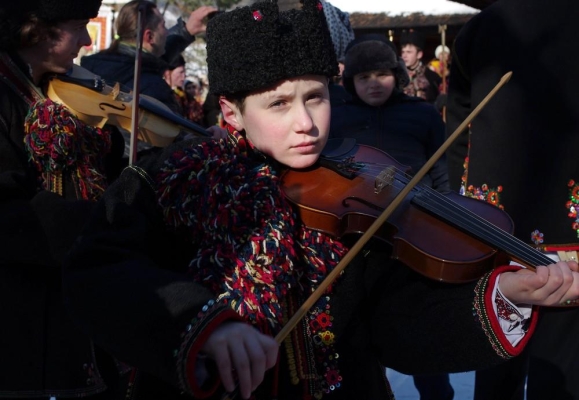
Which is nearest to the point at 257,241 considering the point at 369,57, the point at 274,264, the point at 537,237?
the point at 274,264

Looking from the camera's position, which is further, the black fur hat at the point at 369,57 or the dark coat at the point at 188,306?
the black fur hat at the point at 369,57

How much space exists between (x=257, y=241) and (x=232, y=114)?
359mm

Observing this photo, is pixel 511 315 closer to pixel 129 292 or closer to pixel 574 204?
pixel 129 292

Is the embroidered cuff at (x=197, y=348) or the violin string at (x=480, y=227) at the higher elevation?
the violin string at (x=480, y=227)

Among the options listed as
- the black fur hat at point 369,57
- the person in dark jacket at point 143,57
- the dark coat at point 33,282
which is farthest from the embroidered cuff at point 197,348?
the black fur hat at point 369,57

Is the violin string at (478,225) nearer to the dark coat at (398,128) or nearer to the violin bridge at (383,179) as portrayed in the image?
the violin bridge at (383,179)

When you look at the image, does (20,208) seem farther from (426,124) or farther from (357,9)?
(357,9)

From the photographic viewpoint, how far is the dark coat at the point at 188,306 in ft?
4.75

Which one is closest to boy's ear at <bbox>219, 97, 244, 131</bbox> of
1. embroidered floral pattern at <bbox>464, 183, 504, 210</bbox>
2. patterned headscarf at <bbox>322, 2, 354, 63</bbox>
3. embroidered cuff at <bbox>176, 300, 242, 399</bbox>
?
embroidered cuff at <bbox>176, 300, 242, 399</bbox>

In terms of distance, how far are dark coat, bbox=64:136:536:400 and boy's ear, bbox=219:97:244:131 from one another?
14 cm

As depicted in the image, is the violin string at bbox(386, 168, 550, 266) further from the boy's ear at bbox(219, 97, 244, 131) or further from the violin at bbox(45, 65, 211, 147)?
the violin at bbox(45, 65, 211, 147)

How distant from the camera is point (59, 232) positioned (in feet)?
7.55

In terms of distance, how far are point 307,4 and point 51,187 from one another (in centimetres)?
108

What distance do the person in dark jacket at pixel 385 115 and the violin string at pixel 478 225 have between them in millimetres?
1886
